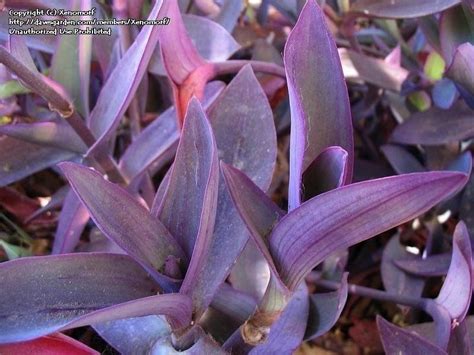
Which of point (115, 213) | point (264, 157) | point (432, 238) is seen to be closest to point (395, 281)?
point (432, 238)

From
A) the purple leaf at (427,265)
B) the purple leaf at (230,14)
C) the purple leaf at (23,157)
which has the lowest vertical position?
the purple leaf at (427,265)

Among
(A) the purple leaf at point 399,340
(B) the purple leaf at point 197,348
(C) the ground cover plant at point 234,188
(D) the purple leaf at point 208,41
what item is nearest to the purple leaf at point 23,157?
(C) the ground cover plant at point 234,188

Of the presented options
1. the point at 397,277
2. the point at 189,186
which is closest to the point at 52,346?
the point at 189,186

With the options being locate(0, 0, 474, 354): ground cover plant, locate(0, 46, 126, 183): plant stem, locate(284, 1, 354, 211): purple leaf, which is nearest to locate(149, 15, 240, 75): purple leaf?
locate(0, 0, 474, 354): ground cover plant

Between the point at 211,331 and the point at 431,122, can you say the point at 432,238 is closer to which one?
the point at 431,122

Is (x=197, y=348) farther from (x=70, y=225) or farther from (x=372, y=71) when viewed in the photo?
(x=372, y=71)

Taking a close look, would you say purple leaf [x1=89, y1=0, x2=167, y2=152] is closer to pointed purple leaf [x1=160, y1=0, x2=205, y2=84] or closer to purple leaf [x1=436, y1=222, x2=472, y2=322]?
pointed purple leaf [x1=160, y1=0, x2=205, y2=84]

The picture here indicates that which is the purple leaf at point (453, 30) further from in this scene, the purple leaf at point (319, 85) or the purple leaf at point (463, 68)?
the purple leaf at point (319, 85)
